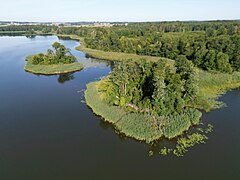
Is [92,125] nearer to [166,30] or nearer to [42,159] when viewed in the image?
[42,159]

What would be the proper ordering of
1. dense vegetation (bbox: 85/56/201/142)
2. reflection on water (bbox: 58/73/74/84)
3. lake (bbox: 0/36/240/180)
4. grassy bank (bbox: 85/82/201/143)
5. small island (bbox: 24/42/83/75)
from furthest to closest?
small island (bbox: 24/42/83/75) → reflection on water (bbox: 58/73/74/84) → dense vegetation (bbox: 85/56/201/142) → grassy bank (bbox: 85/82/201/143) → lake (bbox: 0/36/240/180)

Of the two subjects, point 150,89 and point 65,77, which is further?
point 65,77

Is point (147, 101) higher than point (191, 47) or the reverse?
higher

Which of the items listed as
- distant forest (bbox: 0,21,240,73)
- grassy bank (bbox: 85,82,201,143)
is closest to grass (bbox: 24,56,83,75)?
distant forest (bbox: 0,21,240,73)

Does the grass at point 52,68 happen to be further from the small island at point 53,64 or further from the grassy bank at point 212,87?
the grassy bank at point 212,87

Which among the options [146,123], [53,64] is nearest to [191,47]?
[53,64]

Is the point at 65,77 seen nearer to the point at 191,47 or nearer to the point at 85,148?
the point at 85,148

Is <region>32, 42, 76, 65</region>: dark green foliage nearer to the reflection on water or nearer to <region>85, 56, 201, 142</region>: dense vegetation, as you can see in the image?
the reflection on water
